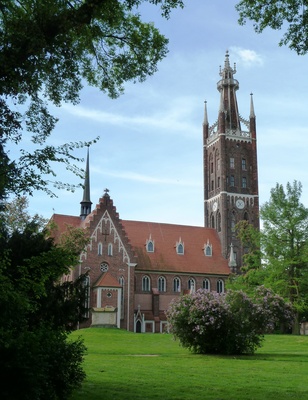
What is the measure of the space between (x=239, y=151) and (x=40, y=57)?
2953 inches

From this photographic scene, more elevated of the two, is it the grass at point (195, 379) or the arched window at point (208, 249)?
the arched window at point (208, 249)

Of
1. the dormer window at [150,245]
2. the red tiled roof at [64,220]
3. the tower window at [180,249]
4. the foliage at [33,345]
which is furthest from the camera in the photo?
the tower window at [180,249]

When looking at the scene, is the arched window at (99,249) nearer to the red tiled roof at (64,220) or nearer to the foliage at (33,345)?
the red tiled roof at (64,220)

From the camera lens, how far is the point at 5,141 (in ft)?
34.6

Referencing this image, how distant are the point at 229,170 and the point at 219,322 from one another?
60407 mm

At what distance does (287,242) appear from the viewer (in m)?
49.8

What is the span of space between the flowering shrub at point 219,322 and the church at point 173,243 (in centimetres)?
2185

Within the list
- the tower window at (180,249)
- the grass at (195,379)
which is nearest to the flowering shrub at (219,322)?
the grass at (195,379)

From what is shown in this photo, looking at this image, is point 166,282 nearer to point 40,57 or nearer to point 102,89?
point 102,89

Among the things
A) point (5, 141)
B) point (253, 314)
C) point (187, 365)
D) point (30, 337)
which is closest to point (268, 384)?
point (187, 365)

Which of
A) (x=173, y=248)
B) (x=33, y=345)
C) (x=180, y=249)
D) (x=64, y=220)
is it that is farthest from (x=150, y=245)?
(x=33, y=345)

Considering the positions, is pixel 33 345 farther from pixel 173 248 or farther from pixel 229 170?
pixel 229 170

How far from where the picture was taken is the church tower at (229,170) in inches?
3093

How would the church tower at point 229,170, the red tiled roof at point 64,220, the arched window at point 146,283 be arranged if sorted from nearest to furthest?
1. the red tiled roof at point 64,220
2. the arched window at point 146,283
3. the church tower at point 229,170
